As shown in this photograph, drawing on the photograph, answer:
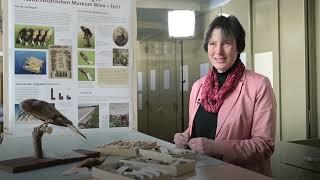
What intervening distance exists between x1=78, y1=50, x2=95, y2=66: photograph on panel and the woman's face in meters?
0.62

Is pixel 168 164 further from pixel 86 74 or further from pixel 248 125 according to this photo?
pixel 86 74

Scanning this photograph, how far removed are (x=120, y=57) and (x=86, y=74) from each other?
207mm

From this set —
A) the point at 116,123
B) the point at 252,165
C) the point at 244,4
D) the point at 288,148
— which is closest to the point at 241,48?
the point at 252,165

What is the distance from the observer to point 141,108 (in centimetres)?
474

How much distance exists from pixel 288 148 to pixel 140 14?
2.61 meters

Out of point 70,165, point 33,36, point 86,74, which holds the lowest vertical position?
point 70,165

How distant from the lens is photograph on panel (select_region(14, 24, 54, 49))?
1800 millimetres

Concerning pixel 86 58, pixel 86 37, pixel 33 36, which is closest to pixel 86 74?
pixel 86 58

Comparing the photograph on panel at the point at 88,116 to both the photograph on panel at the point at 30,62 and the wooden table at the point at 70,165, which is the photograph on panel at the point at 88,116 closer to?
the wooden table at the point at 70,165

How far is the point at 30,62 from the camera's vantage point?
72.1 inches

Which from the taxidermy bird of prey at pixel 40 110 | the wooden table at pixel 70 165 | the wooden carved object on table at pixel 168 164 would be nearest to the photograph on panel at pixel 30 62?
the wooden table at pixel 70 165

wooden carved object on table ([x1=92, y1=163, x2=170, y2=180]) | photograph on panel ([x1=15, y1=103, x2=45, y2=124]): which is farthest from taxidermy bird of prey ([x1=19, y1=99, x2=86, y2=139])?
photograph on panel ([x1=15, y1=103, x2=45, y2=124])

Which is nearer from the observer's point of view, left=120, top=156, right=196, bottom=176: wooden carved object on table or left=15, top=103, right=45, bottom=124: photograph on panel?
left=120, top=156, right=196, bottom=176: wooden carved object on table

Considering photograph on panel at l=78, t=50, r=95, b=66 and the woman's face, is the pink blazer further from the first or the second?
photograph on panel at l=78, t=50, r=95, b=66
